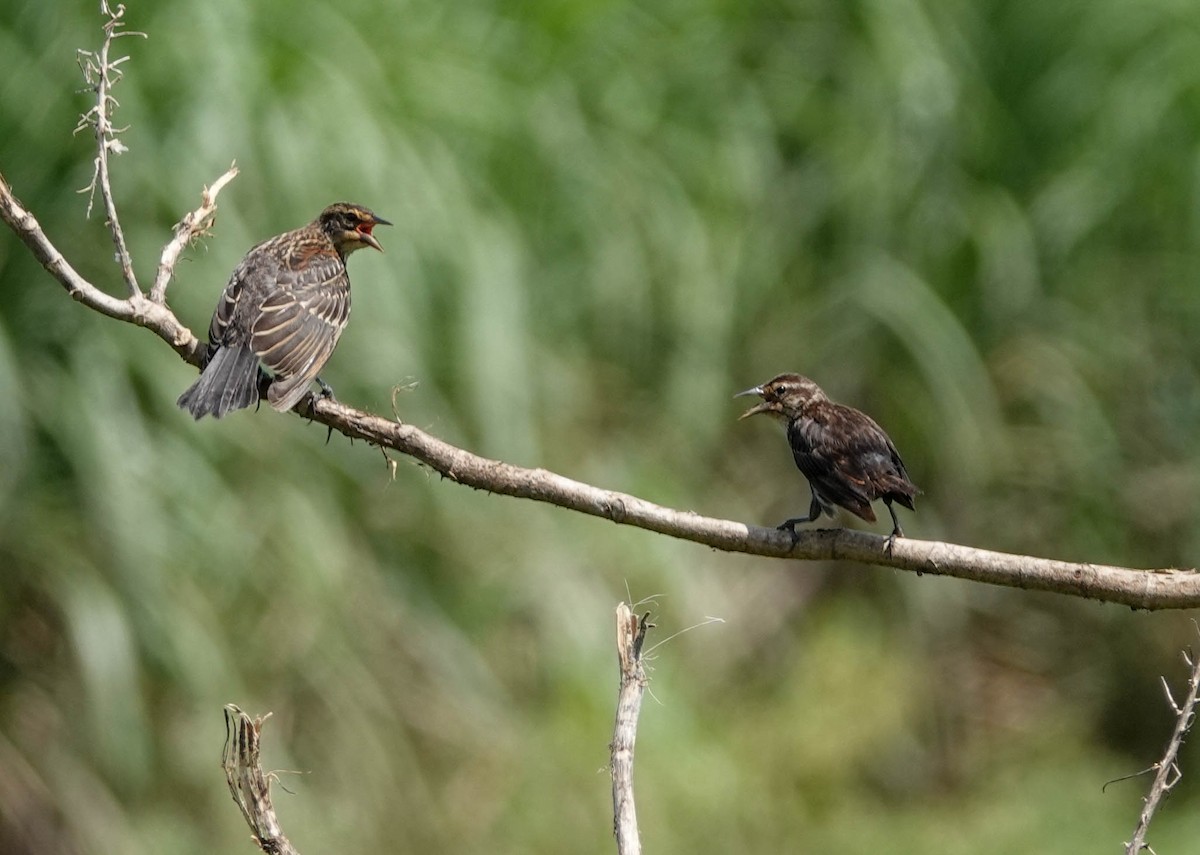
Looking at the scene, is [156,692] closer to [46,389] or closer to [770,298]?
[46,389]

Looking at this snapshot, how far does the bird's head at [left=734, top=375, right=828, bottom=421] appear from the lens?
14.3ft

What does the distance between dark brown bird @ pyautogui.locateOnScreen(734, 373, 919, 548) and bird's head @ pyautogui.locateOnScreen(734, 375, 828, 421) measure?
5cm

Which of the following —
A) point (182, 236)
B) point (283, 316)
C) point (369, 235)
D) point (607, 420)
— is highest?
point (607, 420)

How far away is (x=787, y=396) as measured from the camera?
438 centimetres

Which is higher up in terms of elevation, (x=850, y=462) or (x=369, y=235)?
(x=369, y=235)

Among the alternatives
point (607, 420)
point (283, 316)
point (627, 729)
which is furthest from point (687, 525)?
point (607, 420)

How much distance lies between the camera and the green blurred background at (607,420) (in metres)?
5.90

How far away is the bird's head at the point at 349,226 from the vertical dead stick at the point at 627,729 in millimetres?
2627

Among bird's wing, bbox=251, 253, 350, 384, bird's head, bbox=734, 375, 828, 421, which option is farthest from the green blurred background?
bird's head, bbox=734, 375, 828, 421

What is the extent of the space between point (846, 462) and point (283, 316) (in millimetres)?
1634

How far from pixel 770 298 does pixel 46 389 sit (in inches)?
143

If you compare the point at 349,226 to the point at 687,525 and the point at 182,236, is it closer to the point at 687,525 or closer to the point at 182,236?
the point at 182,236

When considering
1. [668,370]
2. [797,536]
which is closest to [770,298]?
[668,370]

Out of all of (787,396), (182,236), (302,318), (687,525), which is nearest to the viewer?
(687,525)
